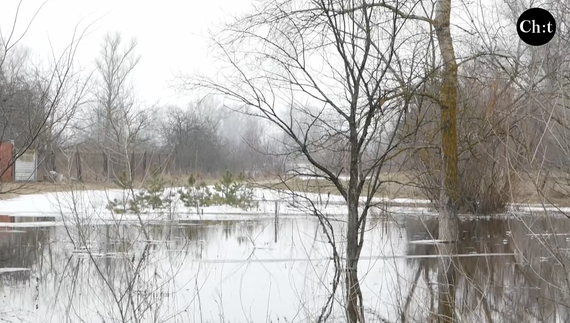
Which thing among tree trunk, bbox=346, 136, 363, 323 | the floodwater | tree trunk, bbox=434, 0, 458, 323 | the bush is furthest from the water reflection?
the bush

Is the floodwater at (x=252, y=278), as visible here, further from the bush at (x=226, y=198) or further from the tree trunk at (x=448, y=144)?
the bush at (x=226, y=198)

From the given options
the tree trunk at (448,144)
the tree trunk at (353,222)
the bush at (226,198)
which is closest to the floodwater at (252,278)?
the tree trunk at (353,222)

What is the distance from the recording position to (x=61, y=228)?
1731 centimetres

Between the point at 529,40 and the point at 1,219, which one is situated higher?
the point at 529,40

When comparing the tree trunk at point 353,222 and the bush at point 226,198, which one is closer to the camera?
the tree trunk at point 353,222

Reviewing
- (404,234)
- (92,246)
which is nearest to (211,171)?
(404,234)

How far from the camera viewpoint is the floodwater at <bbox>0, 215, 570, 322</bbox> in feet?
23.3

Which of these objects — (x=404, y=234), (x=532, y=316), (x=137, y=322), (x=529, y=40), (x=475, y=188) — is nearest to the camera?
(x=529, y=40)

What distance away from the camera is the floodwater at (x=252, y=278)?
7102mm

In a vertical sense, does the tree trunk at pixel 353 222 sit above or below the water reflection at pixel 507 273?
above

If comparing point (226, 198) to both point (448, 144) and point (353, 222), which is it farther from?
point (353, 222)

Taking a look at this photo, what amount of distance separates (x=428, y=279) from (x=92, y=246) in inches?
242

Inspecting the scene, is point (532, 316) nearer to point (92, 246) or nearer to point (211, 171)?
point (92, 246)

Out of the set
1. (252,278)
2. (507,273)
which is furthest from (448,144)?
(252,278)
